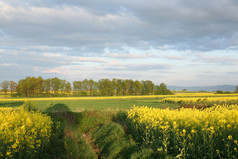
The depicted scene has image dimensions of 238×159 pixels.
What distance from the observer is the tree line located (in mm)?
74312

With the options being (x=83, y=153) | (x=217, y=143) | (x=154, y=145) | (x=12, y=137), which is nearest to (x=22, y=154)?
(x=12, y=137)

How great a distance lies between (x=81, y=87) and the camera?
81750 mm

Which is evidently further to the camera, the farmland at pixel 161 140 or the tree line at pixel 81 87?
the tree line at pixel 81 87

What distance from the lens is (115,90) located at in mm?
84312

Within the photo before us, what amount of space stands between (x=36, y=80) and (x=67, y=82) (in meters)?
12.3

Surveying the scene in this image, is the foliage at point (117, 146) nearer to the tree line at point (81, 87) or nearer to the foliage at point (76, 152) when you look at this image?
the foliage at point (76, 152)

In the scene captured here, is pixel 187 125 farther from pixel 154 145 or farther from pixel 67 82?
pixel 67 82

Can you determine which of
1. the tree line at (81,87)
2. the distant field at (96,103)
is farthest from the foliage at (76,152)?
the tree line at (81,87)

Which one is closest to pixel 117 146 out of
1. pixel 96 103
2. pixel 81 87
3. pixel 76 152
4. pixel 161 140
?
pixel 76 152

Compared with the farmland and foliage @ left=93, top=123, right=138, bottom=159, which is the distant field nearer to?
foliage @ left=93, top=123, right=138, bottom=159

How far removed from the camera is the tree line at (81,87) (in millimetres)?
74312

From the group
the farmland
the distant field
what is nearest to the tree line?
the distant field

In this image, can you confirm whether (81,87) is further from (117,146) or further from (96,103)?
(117,146)

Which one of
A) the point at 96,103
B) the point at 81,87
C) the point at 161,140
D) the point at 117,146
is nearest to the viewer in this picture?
the point at 161,140
